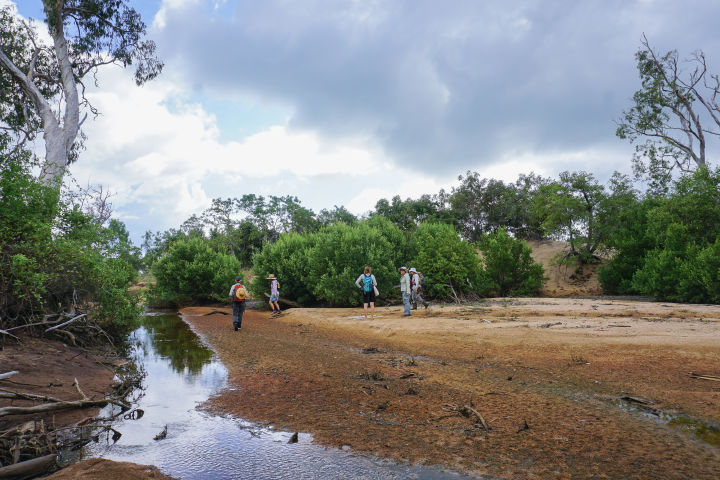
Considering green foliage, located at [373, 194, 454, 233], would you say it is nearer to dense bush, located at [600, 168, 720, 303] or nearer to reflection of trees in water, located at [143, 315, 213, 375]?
dense bush, located at [600, 168, 720, 303]

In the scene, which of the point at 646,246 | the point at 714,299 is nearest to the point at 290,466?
the point at 714,299

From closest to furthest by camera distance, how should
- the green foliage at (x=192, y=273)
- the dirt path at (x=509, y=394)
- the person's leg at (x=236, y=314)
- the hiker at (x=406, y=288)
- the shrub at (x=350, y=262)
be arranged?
the dirt path at (x=509, y=394), the person's leg at (x=236, y=314), the hiker at (x=406, y=288), the shrub at (x=350, y=262), the green foliage at (x=192, y=273)

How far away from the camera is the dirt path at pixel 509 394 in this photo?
4504 mm

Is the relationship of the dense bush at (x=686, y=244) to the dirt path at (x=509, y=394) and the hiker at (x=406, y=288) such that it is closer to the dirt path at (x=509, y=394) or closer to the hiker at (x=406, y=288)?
the dirt path at (x=509, y=394)

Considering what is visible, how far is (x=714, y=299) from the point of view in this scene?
19969 millimetres

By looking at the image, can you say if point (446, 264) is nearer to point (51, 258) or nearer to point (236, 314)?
point (236, 314)

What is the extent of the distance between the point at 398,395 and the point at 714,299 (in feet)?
68.9

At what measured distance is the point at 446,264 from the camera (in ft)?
78.0

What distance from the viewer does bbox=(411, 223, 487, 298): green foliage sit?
78.2 feet

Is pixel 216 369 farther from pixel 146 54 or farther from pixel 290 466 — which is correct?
pixel 146 54

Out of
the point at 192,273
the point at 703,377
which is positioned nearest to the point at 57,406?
the point at 703,377

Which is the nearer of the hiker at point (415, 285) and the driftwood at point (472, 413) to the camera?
the driftwood at point (472, 413)

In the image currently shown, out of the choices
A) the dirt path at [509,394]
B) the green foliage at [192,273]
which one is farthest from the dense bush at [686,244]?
the green foliage at [192,273]

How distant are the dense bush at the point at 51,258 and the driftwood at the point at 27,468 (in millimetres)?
5719
